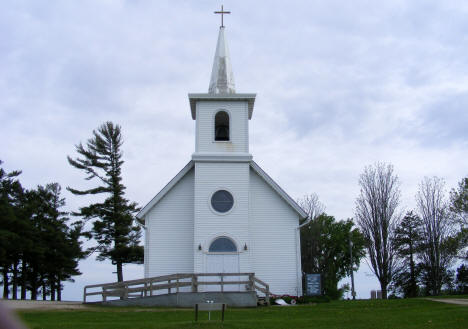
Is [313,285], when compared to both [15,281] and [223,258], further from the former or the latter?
[15,281]

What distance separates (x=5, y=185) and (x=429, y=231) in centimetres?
3189

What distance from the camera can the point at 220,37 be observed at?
2859 centimetres

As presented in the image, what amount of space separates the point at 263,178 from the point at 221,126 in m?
3.63

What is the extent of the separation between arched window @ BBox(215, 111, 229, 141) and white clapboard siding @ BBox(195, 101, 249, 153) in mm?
496

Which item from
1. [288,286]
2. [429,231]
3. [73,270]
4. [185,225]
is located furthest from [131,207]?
[429,231]

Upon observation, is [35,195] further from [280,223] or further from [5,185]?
[280,223]

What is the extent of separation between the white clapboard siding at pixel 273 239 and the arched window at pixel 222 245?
123 centimetres

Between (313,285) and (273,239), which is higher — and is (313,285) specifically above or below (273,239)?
below

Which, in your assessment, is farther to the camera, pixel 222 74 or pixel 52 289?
pixel 52 289

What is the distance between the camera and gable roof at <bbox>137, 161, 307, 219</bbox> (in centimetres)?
2533

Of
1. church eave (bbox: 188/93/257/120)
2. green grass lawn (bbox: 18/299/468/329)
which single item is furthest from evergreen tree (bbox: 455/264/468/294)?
church eave (bbox: 188/93/257/120)

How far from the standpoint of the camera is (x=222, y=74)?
1073 inches

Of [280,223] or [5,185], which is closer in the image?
[280,223]

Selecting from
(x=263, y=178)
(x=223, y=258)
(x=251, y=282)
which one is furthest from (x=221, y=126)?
(x=251, y=282)
